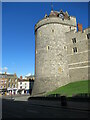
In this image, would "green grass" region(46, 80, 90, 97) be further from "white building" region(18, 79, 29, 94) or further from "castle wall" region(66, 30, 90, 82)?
"white building" region(18, 79, 29, 94)

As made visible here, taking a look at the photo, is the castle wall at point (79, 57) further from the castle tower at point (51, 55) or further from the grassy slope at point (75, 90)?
the grassy slope at point (75, 90)

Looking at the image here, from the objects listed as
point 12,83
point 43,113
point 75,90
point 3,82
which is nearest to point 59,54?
point 75,90

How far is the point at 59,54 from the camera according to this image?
32844 mm

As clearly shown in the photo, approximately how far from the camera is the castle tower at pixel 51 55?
3156 centimetres

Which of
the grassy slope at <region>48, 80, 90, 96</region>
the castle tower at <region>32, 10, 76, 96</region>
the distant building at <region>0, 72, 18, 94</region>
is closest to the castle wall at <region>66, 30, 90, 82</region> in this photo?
the castle tower at <region>32, 10, 76, 96</region>

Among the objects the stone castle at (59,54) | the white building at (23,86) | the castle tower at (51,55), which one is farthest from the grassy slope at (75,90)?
the white building at (23,86)

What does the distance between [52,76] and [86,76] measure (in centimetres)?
729

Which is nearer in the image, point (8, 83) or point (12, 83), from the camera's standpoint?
point (8, 83)

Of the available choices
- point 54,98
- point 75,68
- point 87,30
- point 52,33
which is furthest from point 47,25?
point 54,98

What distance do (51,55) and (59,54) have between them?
1.90 m

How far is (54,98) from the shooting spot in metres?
22.5

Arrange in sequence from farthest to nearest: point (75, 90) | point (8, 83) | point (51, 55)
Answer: point (8, 83), point (51, 55), point (75, 90)

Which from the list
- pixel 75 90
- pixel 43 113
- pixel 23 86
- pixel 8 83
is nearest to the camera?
pixel 43 113

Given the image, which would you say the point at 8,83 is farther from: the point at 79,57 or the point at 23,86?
the point at 79,57
